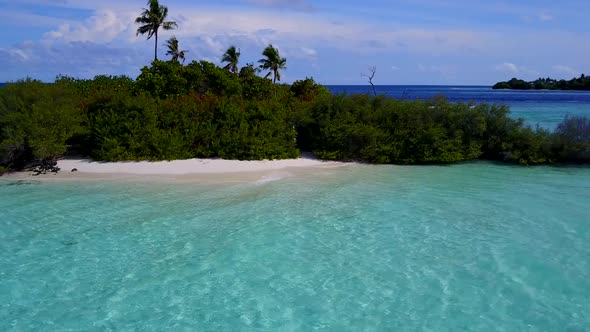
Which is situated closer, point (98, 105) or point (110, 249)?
point (110, 249)

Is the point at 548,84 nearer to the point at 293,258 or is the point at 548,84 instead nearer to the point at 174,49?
the point at 174,49

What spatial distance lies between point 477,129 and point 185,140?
1173 centimetres

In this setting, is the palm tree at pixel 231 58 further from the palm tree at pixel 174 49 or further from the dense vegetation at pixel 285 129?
the dense vegetation at pixel 285 129

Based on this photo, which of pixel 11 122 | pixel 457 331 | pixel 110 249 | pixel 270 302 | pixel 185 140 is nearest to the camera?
pixel 457 331

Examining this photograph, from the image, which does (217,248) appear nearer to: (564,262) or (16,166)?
(564,262)

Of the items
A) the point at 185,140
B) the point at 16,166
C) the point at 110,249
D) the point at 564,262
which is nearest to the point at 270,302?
the point at 110,249

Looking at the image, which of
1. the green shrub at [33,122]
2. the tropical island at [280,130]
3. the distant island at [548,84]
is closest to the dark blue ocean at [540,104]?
the tropical island at [280,130]

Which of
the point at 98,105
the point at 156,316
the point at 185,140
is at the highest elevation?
the point at 98,105

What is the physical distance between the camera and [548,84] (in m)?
140

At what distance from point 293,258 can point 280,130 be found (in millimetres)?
11423

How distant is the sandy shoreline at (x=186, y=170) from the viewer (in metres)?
16.7

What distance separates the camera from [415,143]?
19625 millimetres

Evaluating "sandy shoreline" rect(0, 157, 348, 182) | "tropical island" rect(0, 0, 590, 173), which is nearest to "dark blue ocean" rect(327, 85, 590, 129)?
"tropical island" rect(0, 0, 590, 173)

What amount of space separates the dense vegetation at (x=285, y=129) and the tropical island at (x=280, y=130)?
0.04 meters
